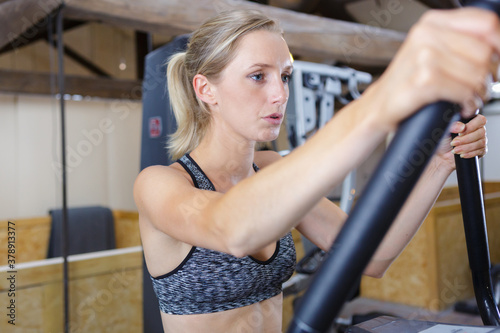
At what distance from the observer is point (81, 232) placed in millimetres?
5184

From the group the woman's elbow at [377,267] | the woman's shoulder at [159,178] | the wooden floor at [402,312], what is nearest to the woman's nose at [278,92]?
the woman's shoulder at [159,178]

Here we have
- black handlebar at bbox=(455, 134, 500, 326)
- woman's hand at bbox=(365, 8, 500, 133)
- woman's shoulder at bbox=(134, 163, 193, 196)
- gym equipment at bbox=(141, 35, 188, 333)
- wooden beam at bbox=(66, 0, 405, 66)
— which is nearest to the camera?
woman's hand at bbox=(365, 8, 500, 133)

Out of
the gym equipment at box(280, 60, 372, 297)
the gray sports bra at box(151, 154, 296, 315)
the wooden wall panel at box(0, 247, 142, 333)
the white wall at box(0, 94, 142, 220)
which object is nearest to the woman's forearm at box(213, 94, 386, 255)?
the gray sports bra at box(151, 154, 296, 315)

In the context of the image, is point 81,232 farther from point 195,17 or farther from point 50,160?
point 195,17

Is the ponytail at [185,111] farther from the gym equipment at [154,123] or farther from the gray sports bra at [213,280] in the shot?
the gym equipment at [154,123]

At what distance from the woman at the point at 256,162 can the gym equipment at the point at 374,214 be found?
18mm

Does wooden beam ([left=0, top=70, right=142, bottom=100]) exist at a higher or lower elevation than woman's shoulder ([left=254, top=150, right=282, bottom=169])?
lower

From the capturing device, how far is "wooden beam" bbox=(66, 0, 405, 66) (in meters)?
2.92

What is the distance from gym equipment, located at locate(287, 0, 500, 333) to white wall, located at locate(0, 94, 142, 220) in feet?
16.8

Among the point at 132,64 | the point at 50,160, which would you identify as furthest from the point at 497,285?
the point at 132,64

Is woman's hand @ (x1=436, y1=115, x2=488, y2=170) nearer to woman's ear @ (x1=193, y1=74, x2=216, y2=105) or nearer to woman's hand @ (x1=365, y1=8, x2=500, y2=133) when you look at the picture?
woman's hand @ (x1=365, y1=8, x2=500, y2=133)

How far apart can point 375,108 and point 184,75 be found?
83 centimetres

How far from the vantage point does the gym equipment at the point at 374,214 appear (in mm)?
370

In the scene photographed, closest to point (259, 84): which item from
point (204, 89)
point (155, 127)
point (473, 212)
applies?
point (204, 89)
